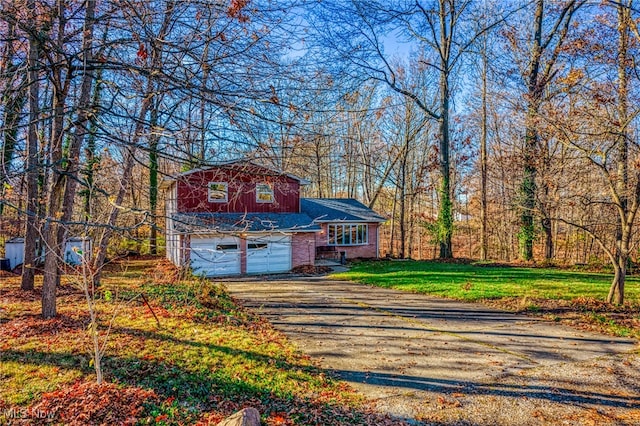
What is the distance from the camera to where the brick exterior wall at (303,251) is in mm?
18094

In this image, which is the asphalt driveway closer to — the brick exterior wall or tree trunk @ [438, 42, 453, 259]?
the brick exterior wall

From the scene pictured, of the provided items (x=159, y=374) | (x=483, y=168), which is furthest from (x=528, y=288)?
(x=483, y=168)

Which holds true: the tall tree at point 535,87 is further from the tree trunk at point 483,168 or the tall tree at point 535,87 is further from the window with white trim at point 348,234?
the window with white trim at point 348,234

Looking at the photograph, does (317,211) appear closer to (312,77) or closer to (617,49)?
(617,49)

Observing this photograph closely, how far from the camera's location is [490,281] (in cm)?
1259

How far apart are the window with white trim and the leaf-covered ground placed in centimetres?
1394

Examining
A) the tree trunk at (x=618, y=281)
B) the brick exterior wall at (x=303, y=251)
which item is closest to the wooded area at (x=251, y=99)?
the tree trunk at (x=618, y=281)

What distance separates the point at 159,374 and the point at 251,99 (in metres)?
3.58

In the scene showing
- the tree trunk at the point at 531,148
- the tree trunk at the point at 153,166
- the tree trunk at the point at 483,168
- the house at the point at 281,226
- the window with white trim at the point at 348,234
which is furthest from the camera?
the tree trunk at the point at 483,168

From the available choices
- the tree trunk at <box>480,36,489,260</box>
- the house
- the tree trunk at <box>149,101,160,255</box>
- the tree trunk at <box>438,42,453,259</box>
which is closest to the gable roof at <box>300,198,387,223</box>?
the house

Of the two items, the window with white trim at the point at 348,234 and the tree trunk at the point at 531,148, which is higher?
the tree trunk at the point at 531,148

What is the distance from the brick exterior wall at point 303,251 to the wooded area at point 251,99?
26.3 feet

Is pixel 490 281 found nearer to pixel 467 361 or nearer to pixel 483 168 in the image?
pixel 467 361

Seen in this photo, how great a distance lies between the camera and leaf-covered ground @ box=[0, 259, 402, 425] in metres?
3.90
